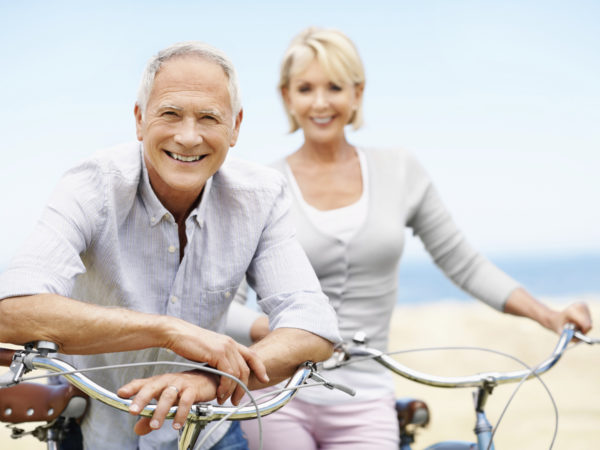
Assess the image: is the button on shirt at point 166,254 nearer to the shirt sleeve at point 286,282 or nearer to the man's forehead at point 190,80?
the shirt sleeve at point 286,282

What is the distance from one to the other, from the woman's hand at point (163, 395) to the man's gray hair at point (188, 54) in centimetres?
64

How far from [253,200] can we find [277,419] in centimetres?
74

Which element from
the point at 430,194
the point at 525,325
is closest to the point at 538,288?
the point at 525,325

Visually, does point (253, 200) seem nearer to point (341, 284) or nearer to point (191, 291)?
point (191, 291)

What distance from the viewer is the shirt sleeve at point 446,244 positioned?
2.56 meters

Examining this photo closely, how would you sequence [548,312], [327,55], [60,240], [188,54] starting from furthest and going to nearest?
[327,55] → [548,312] → [188,54] → [60,240]

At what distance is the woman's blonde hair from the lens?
2.61m

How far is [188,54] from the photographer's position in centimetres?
163

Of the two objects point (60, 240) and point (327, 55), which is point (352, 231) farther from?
point (60, 240)

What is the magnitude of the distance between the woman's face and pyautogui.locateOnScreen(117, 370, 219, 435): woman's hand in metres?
1.42

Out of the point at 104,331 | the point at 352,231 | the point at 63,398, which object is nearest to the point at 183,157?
the point at 104,331

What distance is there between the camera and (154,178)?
1.76 meters

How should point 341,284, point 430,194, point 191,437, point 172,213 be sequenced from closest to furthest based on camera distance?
point 191,437
point 172,213
point 341,284
point 430,194

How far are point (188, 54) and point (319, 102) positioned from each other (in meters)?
1.01
